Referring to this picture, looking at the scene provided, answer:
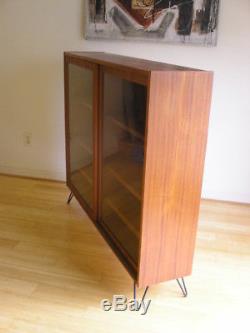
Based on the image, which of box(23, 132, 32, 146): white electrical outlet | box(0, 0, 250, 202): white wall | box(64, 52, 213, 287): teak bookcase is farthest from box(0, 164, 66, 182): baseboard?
box(64, 52, 213, 287): teak bookcase

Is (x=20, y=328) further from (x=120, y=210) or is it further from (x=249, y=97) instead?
(x=249, y=97)

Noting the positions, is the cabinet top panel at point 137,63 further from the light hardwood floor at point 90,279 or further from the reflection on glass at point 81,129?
the light hardwood floor at point 90,279

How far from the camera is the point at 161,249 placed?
1.77 metres

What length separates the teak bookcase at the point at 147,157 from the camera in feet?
5.12

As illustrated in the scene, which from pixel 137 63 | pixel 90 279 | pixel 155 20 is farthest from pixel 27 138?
pixel 137 63

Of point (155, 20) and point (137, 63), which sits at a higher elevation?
point (155, 20)

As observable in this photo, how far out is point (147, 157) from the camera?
1.59 metres

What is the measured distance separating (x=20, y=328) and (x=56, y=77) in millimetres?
2007

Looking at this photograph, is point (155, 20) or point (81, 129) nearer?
point (81, 129)

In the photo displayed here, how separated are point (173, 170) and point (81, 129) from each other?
102 cm

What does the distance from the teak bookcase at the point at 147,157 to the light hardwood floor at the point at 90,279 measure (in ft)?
0.63

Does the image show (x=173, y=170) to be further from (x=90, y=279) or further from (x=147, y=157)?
(x=90, y=279)

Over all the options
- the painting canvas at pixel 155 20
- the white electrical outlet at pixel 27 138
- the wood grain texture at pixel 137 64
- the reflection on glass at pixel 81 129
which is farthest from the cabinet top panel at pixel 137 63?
the white electrical outlet at pixel 27 138

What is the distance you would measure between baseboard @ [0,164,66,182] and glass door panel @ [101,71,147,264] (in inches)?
45.9
